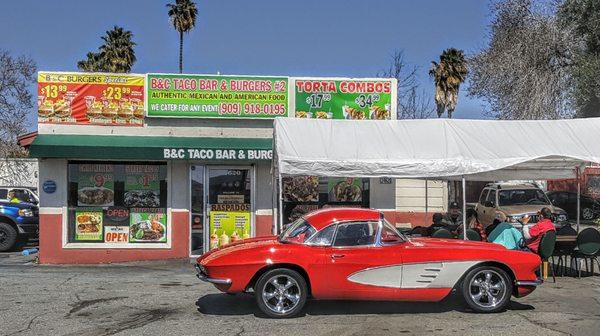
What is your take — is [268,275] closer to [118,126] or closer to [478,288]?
[478,288]

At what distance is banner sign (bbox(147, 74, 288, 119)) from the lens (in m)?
14.1

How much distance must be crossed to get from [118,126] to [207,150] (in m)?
2.33

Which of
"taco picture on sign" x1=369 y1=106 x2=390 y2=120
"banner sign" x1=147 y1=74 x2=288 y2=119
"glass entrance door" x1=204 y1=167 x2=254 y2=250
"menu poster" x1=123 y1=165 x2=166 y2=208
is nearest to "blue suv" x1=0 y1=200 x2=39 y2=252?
"menu poster" x1=123 y1=165 x2=166 y2=208

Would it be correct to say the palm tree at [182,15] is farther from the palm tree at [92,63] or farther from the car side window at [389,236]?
the car side window at [389,236]

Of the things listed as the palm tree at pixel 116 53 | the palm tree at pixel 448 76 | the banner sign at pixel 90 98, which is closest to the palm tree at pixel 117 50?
the palm tree at pixel 116 53

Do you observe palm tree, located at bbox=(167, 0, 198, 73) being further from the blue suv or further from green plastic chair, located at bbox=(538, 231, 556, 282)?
green plastic chair, located at bbox=(538, 231, 556, 282)

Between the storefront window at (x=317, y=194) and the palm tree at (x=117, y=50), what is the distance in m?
28.9

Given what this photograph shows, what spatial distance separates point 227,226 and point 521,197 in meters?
9.96

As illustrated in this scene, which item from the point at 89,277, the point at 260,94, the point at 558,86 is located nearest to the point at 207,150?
the point at 260,94

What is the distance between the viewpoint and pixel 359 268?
26.0ft

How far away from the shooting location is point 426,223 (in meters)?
15.3

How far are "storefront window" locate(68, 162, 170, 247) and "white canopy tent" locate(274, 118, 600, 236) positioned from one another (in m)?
4.21

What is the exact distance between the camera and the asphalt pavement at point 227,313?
729 cm

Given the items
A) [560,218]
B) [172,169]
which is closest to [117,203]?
[172,169]
